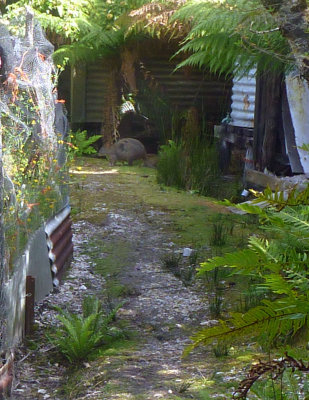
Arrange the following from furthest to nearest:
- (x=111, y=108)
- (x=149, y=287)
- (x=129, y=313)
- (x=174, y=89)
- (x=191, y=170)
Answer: (x=174, y=89), (x=111, y=108), (x=191, y=170), (x=149, y=287), (x=129, y=313)

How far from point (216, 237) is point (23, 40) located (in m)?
2.61

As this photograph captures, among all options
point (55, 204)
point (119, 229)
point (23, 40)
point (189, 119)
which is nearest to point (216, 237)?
point (119, 229)

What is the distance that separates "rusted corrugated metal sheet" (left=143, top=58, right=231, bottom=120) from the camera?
13.8 meters

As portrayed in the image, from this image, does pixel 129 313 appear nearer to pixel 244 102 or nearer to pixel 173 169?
pixel 173 169

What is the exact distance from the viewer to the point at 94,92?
14.1 meters

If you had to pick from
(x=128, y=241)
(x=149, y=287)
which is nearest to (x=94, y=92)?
(x=128, y=241)

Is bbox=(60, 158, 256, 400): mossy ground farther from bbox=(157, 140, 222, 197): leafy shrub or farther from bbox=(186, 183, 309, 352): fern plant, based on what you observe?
bbox=(186, 183, 309, 352): fern plant

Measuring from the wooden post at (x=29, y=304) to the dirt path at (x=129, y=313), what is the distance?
0.10m

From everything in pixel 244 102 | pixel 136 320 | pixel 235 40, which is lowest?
pixel 136 320

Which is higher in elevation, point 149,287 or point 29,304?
point 29,304

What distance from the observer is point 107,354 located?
4355mm

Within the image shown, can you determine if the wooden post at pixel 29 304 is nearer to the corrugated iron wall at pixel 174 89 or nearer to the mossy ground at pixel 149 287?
the mossy ground at pixel 149 287

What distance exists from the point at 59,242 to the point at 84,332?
5.33ft

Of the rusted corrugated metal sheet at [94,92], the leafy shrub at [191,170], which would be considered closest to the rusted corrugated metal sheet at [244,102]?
the leafy shrub at [191,170]
